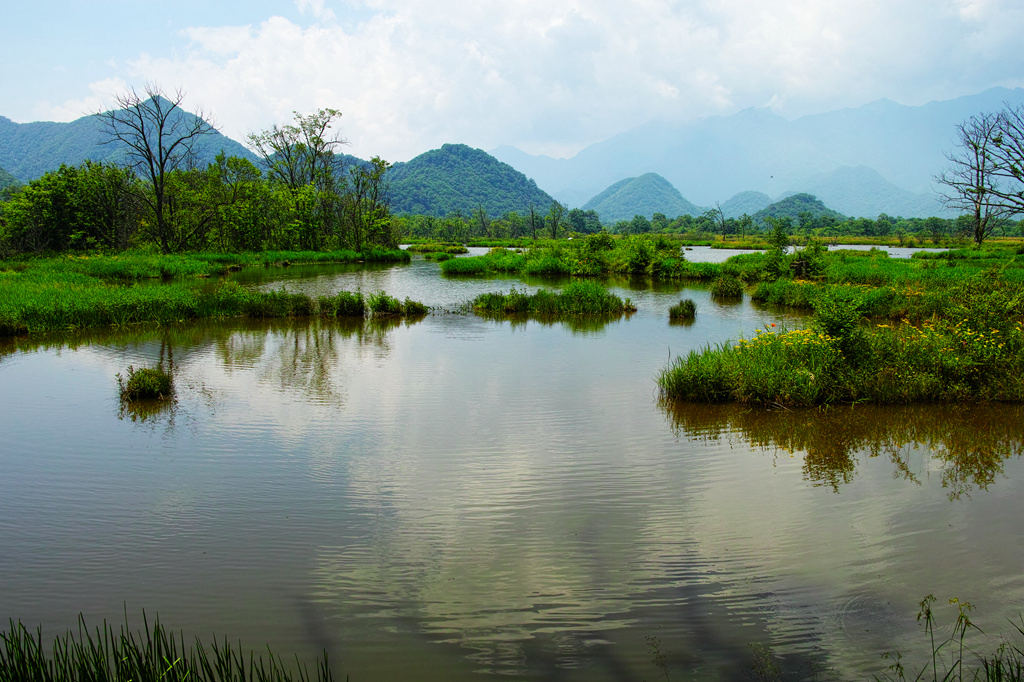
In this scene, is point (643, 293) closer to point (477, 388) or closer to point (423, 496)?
point (477, 388)

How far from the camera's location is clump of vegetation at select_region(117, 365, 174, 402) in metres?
9.59

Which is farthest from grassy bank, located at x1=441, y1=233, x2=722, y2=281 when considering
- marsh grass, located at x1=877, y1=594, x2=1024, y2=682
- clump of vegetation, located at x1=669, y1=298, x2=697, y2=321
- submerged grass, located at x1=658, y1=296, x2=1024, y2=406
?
marsh grass, located at x1=877, y1=594, x2=1024, y2=682

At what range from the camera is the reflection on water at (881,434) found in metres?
6.84

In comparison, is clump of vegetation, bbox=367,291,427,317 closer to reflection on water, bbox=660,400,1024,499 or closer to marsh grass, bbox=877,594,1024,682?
reflection on water, bbox=660,400,1024,499

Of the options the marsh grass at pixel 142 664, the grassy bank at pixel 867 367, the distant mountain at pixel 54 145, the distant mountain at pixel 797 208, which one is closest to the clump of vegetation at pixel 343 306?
the grassy bank at pixel 867 367

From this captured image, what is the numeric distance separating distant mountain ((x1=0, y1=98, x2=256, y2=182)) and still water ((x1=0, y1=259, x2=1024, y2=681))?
11509 cm

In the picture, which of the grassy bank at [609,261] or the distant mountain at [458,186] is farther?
the distant mountain at [458,186]

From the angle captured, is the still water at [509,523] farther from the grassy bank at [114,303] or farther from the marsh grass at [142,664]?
the grassy bank at [114,303]

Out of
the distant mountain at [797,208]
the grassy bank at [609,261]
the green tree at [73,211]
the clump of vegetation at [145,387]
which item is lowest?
the clump of vegetation at [145,387]

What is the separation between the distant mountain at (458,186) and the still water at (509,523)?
11224 cm

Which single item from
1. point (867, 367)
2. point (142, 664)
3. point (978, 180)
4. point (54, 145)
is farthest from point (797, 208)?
point (54, 145)

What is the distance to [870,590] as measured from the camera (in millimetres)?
4418

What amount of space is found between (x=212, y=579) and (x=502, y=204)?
133312 millimetres

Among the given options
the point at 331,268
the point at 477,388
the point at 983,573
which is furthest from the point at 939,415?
the point at 331,268
